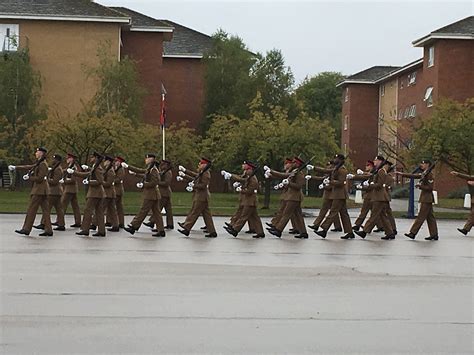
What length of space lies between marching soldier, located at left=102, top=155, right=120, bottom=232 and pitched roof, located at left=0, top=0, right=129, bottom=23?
90.7ft

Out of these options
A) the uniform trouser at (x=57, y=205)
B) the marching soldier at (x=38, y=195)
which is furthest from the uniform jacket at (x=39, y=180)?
the uniform trouser at (x=57, y=205)

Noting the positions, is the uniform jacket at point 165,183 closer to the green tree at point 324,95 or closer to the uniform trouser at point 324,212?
the uniform trouser at point 324,212

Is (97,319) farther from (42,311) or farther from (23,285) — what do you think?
(23,285)

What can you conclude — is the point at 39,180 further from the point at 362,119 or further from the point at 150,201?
the point at 362,119

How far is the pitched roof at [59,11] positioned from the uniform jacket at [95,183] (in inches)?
1118

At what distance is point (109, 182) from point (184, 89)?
3929 cm

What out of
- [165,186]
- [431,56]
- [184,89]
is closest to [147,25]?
[184,89]

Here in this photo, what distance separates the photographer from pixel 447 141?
32875 mm

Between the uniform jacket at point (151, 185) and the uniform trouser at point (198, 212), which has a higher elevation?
the uniform jacket at point (151, 185)

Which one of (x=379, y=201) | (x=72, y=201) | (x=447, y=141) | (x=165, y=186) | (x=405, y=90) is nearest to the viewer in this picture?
(x=379, y=201)

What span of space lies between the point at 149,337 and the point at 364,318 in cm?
247

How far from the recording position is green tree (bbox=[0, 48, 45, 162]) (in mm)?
40594

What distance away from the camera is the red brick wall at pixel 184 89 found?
58463mm

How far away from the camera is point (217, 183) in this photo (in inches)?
2271
